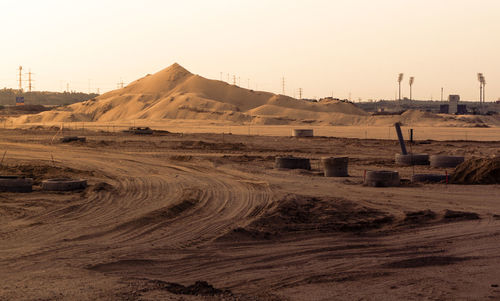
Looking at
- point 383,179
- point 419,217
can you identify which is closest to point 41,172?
point 383,179

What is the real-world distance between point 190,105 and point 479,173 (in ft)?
222

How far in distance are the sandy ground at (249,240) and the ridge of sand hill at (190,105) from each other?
56272 millimetres

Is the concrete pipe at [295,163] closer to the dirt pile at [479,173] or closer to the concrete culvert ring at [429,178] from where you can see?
the concrete culvert ring at [429,178]

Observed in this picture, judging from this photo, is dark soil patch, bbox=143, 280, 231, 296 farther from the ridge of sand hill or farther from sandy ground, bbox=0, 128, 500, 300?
the ridge of sand hill

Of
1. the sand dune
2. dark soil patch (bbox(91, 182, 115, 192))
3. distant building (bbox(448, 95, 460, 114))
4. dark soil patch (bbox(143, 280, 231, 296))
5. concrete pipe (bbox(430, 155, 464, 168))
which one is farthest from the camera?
distant building (bbox(448, 95, 460, 114))

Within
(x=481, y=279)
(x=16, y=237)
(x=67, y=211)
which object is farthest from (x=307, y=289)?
(x=67, y=211)

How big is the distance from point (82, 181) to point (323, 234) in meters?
8.28

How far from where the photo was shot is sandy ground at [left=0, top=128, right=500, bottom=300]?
26.0ft

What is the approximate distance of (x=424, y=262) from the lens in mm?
9195

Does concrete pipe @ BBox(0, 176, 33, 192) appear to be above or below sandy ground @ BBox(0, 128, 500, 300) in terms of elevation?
above

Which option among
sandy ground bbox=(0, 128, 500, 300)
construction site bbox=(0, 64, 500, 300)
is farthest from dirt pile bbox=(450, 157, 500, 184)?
sandy ground bbox=(0, 128, 500, 300)

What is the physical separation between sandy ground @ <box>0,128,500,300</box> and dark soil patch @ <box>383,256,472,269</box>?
2 cm

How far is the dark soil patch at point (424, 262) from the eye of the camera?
9.01m

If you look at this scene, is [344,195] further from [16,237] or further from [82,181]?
[16,237]
